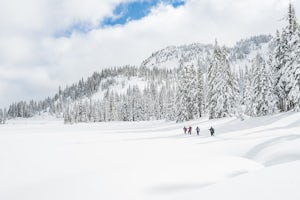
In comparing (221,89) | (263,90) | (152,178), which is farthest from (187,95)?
(152,178)

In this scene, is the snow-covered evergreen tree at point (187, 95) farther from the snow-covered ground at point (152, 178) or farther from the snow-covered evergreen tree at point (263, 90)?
the snow-covered ground at point (152, 178)

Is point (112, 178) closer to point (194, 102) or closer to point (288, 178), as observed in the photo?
point (288, 178)

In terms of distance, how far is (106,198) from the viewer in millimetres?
11953

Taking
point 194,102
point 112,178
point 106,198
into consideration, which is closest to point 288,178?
point 106,198

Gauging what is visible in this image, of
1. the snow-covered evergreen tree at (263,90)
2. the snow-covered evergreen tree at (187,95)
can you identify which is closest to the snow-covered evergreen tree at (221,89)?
the snow-covered evergreen tree at (263,90)

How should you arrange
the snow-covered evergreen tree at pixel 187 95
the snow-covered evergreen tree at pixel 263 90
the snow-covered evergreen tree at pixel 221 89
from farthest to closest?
the snow-covered evergreen tree at pixel 187 95 < the snow-covered evergreen tree at pixel 221 89 < the snow-covered evergreen tree at pixel 263 90

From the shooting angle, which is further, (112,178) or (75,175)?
(75,175)

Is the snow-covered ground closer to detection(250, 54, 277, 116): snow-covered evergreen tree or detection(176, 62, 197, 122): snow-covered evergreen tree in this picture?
detection(250, 54, 277, 116): snow-covered evergreen tree

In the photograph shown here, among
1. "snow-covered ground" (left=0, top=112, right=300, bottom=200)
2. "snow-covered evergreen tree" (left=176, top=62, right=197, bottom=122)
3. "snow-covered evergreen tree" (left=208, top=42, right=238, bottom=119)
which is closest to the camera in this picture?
"snow-covered ground" (left=0, top=112, right=300, bottom=200)

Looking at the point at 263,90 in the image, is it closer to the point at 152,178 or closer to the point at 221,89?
the point at 221,89

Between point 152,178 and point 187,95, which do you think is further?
point 187,95

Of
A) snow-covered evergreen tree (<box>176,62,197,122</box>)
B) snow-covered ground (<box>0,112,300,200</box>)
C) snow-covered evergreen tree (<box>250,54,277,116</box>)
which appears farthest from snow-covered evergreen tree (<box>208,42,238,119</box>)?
snow-covered ground (<box>0,112,300,200</box>)

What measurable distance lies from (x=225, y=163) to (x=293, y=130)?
1641 cm

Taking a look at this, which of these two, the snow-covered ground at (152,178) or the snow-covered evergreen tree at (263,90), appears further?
the snow-covered evergreen tree at (263,90)
